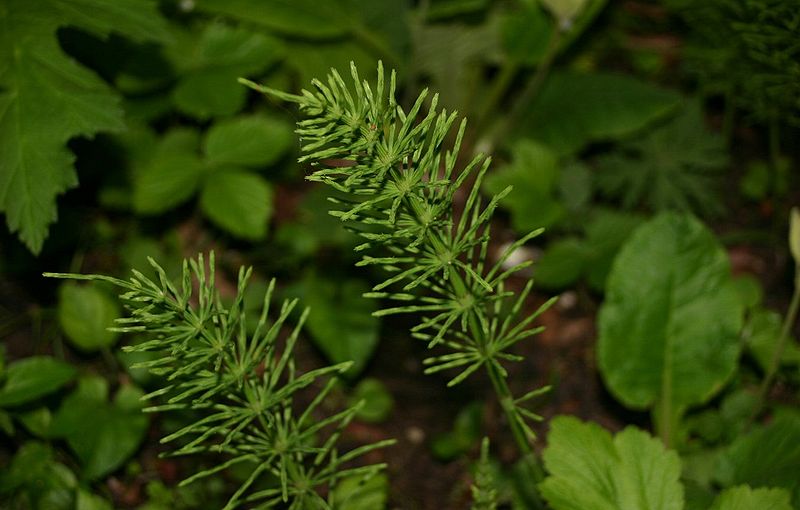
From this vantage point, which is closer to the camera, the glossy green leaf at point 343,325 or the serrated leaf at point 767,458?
the serrated leaf at point 767,458

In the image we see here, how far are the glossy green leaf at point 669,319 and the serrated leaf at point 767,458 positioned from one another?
208 millimetres

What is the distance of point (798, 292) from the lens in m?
1.86

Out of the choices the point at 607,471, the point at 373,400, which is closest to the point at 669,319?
the point at 607,471

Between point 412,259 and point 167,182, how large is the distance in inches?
52.0

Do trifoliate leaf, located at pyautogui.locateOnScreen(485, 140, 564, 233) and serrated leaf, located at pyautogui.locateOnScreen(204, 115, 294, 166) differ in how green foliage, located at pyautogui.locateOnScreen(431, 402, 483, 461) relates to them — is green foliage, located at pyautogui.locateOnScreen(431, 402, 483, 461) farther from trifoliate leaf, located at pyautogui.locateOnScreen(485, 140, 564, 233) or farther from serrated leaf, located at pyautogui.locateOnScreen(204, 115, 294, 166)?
serrated leaf, located at pyautogui.locateOnScreen(204, 115, 294, 166)

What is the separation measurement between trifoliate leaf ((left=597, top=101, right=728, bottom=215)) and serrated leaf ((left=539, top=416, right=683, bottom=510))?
1218mm

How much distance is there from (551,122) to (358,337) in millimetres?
1146

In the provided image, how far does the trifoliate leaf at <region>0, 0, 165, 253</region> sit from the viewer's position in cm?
174

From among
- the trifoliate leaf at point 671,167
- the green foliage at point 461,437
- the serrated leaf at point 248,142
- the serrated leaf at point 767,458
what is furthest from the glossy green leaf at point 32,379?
the trifoliate leaf at point 671,167

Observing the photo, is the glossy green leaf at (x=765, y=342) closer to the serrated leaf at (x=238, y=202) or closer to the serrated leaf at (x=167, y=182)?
the serrated leaf at (x=238, y=202)

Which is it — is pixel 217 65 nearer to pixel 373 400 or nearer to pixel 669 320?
pixel 373 400

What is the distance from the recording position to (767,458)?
1.83 m

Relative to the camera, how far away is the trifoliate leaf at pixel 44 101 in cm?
174

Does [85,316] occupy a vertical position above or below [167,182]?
below
